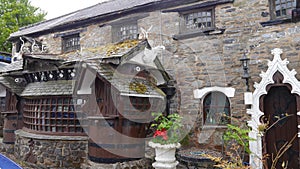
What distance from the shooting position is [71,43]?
10.9 meters

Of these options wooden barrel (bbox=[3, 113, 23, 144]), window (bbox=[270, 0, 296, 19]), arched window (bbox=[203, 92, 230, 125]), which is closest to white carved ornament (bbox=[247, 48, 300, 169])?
arched window (bbox=[203, 92, 230, 125])

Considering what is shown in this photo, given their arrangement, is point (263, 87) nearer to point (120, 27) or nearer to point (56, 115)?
point (120, 27)

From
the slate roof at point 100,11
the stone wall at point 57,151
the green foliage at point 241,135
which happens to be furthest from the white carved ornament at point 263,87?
the stone wall at point 57,151

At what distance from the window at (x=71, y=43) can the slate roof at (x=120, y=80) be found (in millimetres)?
4456

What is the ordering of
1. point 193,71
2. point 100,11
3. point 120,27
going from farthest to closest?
point 100,11 < point 120,27 < point 193,71

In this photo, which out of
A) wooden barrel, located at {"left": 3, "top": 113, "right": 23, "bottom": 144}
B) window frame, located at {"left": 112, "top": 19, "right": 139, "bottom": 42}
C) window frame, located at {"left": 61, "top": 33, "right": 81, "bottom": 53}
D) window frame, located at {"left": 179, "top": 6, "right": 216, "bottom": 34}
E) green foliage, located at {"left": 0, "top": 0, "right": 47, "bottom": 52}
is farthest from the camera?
green foliage, located at {"left": 0, "top": 0, "right": 47, "bottom": 52}

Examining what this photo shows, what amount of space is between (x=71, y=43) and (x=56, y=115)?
423 centimetres

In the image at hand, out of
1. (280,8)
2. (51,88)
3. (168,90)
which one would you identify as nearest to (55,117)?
(51,88)

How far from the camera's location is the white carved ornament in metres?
6.00

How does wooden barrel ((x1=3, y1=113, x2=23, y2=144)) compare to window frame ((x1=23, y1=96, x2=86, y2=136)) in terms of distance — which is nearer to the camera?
window frame ((x1=23, y1=96, x2=86, y2=136))

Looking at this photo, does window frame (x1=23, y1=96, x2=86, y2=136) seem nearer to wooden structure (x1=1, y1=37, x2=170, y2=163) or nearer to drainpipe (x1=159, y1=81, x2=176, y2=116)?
wooden structure (x1=1, y1=37, x2=170, y2=163)

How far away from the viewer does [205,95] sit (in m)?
7.48

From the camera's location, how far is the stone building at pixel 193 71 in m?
6.39

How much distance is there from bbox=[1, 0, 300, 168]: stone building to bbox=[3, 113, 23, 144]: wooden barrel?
0.90 metres
